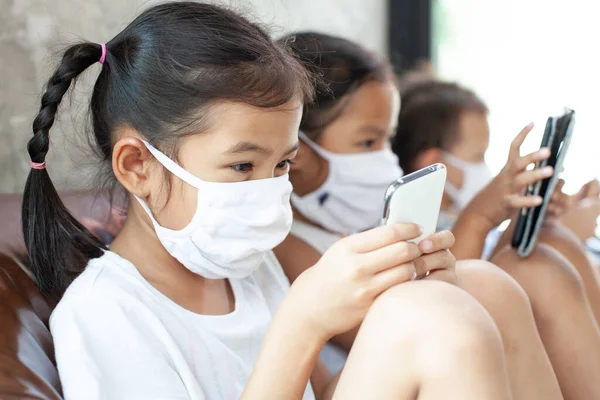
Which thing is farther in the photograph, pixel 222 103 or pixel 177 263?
pixel 177 263

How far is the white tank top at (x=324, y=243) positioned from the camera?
1.55 metres

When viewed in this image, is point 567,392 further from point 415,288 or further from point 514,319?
point 415,288

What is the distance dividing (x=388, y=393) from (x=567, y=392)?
0.59 m

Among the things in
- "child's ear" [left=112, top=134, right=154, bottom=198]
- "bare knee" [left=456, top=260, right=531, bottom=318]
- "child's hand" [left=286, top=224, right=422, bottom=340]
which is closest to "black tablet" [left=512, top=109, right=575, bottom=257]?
"bare knee" [left=456, top=260, right=531, bottom=318]

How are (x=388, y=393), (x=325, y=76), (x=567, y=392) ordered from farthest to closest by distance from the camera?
(x=325, y=76), (x=567, y=392), (x=388, y=393)

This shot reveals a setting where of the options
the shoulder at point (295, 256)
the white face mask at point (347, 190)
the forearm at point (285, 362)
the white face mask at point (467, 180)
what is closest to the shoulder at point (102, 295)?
the forearm at point (285, 362)

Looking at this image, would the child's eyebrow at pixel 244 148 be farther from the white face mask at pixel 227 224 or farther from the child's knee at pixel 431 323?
the child's knee at pixel 431 323

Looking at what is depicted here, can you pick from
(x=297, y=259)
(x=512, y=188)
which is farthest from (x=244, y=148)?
(x=512, y=188)

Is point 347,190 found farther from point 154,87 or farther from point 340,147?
point 154,87

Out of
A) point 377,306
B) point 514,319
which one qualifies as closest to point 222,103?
point 377,306

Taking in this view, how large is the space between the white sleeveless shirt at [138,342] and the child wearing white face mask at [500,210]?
54 cm

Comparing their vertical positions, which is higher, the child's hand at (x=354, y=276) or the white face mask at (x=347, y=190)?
the child's hand at (x=354, y=276)

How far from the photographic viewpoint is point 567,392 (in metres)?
1.36

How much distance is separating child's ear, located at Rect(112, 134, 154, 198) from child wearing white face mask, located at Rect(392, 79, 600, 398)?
72cm
